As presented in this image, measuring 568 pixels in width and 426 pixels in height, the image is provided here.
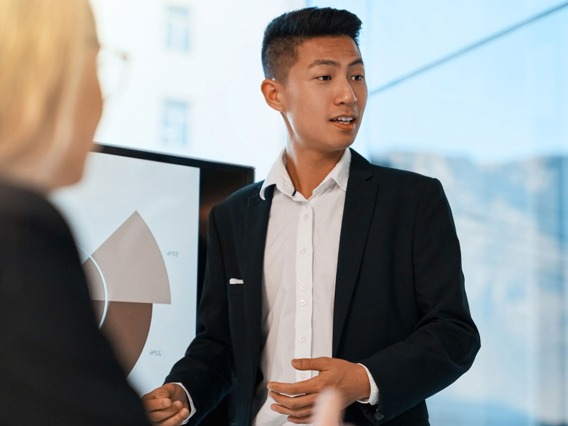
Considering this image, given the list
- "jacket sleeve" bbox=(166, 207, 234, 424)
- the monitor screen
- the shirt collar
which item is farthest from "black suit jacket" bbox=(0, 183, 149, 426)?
Answer: the monitor screen

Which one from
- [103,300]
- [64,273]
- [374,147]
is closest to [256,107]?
[374,147]

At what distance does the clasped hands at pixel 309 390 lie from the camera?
5.65 feet

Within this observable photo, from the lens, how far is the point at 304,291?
82.1 inches

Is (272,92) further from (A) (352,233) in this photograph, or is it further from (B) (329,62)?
(A) (352,233)

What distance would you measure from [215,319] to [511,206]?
5.16ft

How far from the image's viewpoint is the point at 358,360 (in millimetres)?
1992

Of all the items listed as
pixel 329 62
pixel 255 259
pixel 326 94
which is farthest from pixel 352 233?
pixel 329 62

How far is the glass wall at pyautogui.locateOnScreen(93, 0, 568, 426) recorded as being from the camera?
10.4ft

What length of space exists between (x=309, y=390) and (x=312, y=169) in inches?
31.5

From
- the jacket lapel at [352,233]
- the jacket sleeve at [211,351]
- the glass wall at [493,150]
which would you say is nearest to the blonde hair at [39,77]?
the jacket lapel at [352,233]

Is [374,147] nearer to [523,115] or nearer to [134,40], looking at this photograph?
[523,115]

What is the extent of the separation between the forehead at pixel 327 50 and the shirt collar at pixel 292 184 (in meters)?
0.26

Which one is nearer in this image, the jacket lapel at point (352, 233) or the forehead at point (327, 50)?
the jacket lapel at point (352, 233)

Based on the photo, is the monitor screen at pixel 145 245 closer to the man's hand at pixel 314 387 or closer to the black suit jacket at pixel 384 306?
the black suit jacket at pixel 384 306
